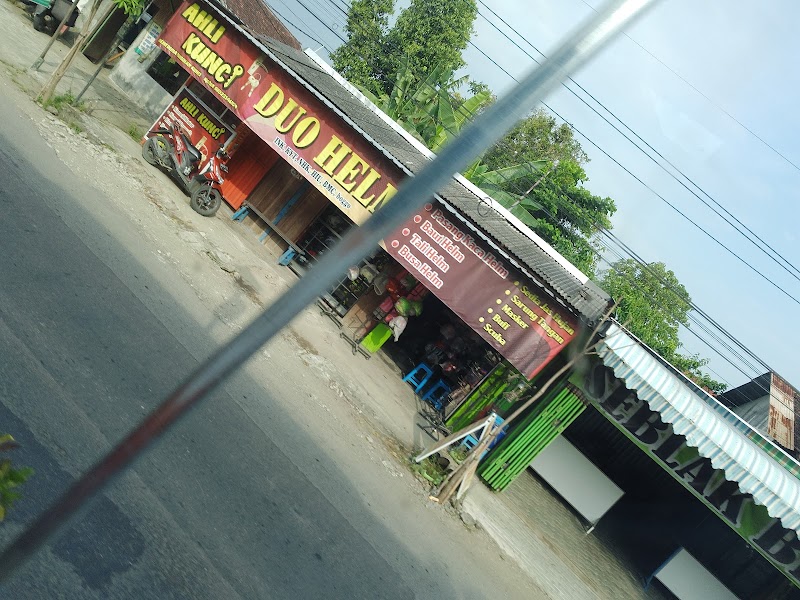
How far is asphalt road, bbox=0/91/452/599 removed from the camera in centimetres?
436

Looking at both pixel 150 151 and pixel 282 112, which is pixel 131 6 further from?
pixel 282 112

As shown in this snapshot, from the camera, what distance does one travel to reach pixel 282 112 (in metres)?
12.0

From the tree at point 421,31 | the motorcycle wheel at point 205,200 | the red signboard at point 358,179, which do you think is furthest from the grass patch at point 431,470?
the tree at point 421,31

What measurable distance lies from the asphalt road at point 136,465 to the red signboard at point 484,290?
3.75 metres

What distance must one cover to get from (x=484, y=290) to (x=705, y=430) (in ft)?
11.9

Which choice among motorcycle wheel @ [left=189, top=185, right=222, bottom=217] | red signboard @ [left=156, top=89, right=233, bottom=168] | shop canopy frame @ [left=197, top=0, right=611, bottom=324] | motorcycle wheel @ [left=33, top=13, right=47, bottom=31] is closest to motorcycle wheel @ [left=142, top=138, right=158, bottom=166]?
red signboard @ [left=156, top=89, right=233, bottom=168]

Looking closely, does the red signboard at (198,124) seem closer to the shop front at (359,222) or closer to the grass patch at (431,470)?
the shop front at (359,222)

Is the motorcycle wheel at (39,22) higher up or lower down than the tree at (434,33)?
lower down

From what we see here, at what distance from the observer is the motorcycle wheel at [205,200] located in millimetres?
12391

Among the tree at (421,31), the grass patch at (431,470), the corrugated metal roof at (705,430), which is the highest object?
the tree at (421,31)

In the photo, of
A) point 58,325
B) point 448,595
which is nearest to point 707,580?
point 448,595

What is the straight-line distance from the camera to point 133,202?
1066cm

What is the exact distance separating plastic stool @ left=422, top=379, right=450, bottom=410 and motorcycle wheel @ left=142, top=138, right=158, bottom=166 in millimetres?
6787

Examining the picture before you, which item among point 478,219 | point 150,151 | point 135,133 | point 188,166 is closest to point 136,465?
point 478,219
